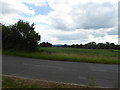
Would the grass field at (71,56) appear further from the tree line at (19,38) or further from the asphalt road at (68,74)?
the asphalt road at (68,74)

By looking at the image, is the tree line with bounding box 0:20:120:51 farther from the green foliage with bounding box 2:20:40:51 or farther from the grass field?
the grass field

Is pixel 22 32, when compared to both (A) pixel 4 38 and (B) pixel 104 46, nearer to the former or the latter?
(A) pixel 4 38

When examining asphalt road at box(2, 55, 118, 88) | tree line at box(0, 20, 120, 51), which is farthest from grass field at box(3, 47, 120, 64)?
asphalt road at box(2, 55, 118, 88)

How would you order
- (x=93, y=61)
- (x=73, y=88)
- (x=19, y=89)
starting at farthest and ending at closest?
(x=93, y=61)
(x=73, y=88)
(x=19, y=89)

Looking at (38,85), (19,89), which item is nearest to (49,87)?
(38,85)

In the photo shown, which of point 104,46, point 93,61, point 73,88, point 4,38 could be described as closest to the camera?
point 73,88

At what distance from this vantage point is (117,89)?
3.65 meters

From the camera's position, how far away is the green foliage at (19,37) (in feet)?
57.7

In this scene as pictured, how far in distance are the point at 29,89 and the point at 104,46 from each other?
63.0m

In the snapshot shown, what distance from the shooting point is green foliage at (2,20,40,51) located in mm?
17578

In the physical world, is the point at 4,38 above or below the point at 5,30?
below

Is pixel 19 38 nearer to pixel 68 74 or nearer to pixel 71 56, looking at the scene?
pixel 71 56

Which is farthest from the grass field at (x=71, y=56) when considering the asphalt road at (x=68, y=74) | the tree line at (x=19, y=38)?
the asphalt road at (x=68, y=74)

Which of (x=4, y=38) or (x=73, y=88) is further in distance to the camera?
(x=4, y=38)
